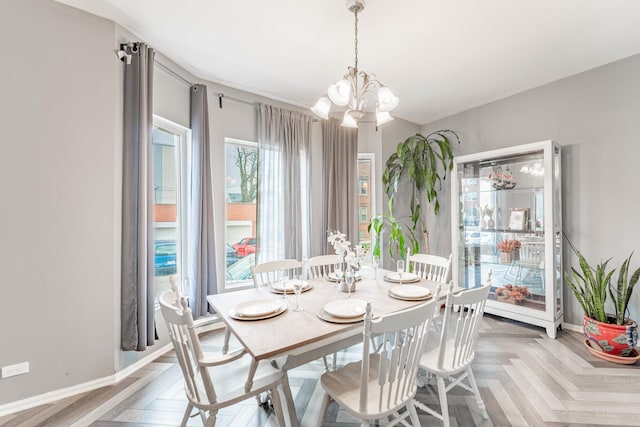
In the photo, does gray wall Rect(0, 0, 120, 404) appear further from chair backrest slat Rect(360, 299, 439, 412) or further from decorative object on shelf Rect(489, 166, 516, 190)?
decorative object on shelf Rect(489, 166, 516, 190)

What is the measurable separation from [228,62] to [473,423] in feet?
11.5

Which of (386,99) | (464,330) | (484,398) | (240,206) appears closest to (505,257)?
(484,398)

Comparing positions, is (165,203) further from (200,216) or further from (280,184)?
(280,184)

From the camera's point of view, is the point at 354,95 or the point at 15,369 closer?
the point at 15,369

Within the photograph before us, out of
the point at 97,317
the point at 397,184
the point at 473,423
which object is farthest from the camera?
the point at 397,184

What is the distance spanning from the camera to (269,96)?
11.4ft

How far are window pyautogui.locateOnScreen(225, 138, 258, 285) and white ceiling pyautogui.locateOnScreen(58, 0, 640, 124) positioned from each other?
765 mm

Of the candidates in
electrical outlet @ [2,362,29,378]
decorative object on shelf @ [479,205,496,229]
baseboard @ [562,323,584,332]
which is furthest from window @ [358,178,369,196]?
electrical outlet @ [2,362,29,378]

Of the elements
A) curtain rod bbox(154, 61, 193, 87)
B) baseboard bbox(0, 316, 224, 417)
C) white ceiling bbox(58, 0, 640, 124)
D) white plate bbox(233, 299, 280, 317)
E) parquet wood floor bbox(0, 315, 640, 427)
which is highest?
A: white ceiling bbox(58, 0, 640, 124)

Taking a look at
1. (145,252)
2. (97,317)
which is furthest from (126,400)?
(145,252)

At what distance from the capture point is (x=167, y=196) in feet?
9.30

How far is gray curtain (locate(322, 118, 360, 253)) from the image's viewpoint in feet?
12.4

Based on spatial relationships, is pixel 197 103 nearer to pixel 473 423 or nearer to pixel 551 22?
pixel 551 22

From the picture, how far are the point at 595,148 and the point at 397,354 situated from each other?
10.8ft
